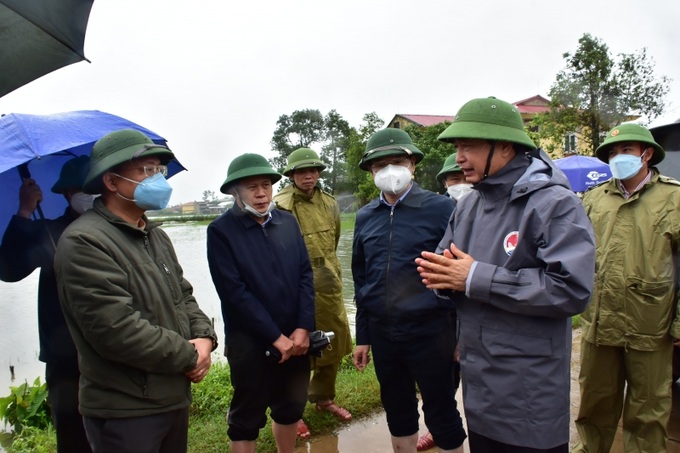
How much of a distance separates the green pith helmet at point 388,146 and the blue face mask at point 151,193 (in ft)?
4.12

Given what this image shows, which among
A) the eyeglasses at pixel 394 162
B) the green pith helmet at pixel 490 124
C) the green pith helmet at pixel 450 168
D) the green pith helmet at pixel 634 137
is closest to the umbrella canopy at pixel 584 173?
the green pith helmet at pixel 450 168

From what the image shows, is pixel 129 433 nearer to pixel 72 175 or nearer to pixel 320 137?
pixel 72 175

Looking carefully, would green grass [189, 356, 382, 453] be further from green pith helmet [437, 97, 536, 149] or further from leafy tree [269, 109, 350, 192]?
leafy tree [269, 109, 350, 192]

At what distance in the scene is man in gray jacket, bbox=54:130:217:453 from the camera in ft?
6.36

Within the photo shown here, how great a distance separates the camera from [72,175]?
8.64 feet

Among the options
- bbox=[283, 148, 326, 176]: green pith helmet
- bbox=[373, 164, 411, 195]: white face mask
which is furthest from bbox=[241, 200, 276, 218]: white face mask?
bbox=[283, 148, 326, 176]: green pith helmet

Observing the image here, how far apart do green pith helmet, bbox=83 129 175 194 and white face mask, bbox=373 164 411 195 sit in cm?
125

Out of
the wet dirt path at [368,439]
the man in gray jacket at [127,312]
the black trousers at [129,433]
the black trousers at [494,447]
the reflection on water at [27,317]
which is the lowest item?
the reflection on water at [27,317]

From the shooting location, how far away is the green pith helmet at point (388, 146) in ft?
9.76

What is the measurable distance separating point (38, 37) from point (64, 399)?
177 centimetres

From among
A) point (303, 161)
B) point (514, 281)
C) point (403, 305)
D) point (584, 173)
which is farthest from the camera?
point (584, 173)

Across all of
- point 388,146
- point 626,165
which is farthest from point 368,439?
point 626,165

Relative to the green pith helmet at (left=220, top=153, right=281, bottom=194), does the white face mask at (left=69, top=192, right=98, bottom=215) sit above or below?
below

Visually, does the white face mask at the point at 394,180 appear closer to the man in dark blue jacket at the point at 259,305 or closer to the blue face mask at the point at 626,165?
the man in dark blue jacket at the point at 259,305
